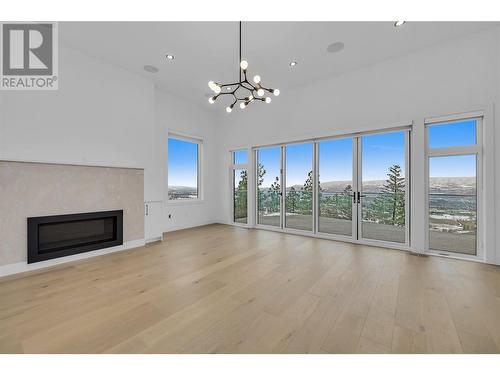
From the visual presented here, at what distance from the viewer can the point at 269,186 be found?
20.5 ft

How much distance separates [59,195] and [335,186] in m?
5.49

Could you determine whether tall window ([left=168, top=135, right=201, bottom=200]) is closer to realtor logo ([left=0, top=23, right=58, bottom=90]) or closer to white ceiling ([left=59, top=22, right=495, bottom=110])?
white ceiling ([left=59, top=22, right=495, bottom=110])

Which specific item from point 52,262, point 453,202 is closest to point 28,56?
point 52,262

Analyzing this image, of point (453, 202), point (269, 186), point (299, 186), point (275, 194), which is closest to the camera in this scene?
point (453, 202)

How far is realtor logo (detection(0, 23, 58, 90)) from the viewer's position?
3091 mm

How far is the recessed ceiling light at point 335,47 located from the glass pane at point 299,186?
2.10m

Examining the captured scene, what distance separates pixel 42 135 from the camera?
3.35 metres

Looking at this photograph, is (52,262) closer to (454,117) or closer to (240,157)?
(240,157)

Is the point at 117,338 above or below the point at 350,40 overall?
below

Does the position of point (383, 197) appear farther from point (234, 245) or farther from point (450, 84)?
point (234, 245)

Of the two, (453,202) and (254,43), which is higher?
(254,43)

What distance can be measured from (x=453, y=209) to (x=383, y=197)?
1.09 meters
